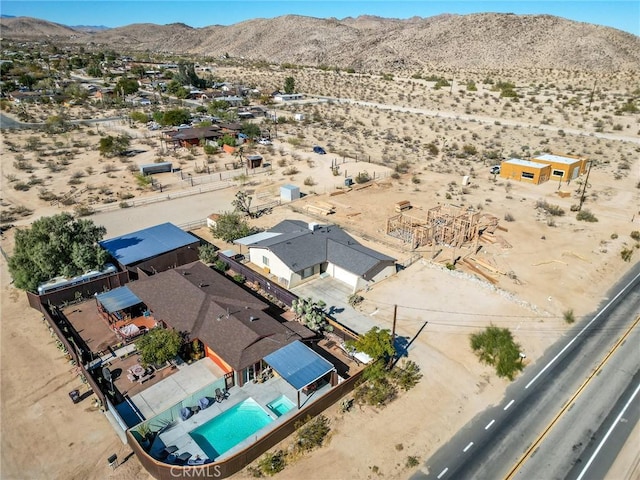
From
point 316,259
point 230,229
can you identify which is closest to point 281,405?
point 316,259

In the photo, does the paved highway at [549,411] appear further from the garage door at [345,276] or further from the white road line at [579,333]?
the garage door at [345,276]

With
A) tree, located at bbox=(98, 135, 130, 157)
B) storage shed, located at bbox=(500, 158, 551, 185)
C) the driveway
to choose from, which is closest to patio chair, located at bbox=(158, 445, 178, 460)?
the driveway

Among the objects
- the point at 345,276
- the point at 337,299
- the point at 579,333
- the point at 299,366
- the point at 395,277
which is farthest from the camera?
the point at 395,277

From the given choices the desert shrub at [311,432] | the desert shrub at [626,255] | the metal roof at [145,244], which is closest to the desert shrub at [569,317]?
the desert shrub at [626,255]

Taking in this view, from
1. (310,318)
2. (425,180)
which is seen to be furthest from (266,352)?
(425,180)

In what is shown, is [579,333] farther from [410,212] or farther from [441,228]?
[410,212]

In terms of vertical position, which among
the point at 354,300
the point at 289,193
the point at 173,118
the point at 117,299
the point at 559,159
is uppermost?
the point at 173,118

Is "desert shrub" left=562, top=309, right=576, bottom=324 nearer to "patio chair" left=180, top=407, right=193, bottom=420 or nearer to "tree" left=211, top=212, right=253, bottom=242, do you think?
"patio chair" left=180, top=407, right=193, bottom=420
